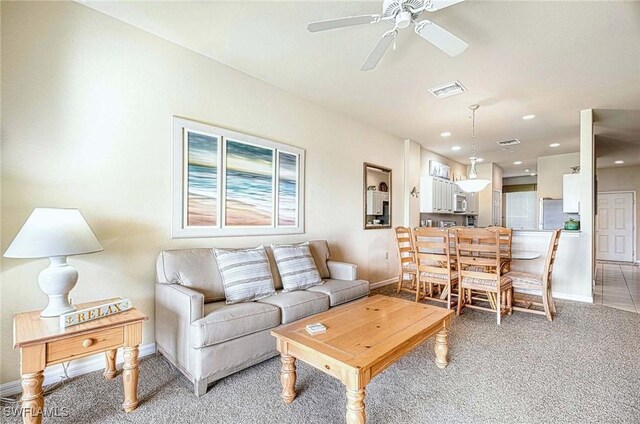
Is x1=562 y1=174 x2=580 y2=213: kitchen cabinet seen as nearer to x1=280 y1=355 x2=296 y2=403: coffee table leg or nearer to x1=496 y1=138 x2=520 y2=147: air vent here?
x1=496 y1=138 x2=520 y2=147: air vent

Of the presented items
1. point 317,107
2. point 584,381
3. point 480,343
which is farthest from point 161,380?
point 317,107

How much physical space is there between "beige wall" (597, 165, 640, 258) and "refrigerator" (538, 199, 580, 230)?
8.82 feet

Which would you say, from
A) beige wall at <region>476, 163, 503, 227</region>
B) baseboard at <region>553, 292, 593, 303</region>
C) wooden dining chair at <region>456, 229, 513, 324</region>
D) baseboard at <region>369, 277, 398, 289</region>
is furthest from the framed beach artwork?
beige wall at <region>476, 163, 503, 227</region>

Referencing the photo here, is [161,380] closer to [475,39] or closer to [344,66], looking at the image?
[344,66]

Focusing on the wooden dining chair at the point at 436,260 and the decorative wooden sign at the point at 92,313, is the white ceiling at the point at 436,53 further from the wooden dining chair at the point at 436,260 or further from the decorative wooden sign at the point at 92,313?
the decorative wooden sign at the point at 92,313

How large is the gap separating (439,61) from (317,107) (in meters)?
1.60

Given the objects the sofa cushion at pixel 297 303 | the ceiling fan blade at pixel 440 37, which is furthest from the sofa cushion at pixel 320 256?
the ceiling fan blade at pixel 440 37

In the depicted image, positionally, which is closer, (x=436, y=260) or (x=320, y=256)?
(x=320, y=256)

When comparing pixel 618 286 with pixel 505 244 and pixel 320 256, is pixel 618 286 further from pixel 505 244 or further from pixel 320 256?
pixel 320 256

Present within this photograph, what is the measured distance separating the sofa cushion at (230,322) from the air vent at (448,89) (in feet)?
9.67

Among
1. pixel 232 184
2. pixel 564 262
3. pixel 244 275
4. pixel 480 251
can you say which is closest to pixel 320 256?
pixel 244 275

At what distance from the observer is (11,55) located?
1.97 metres

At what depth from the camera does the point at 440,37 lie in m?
1.99

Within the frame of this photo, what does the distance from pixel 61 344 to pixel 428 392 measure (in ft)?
6.98
